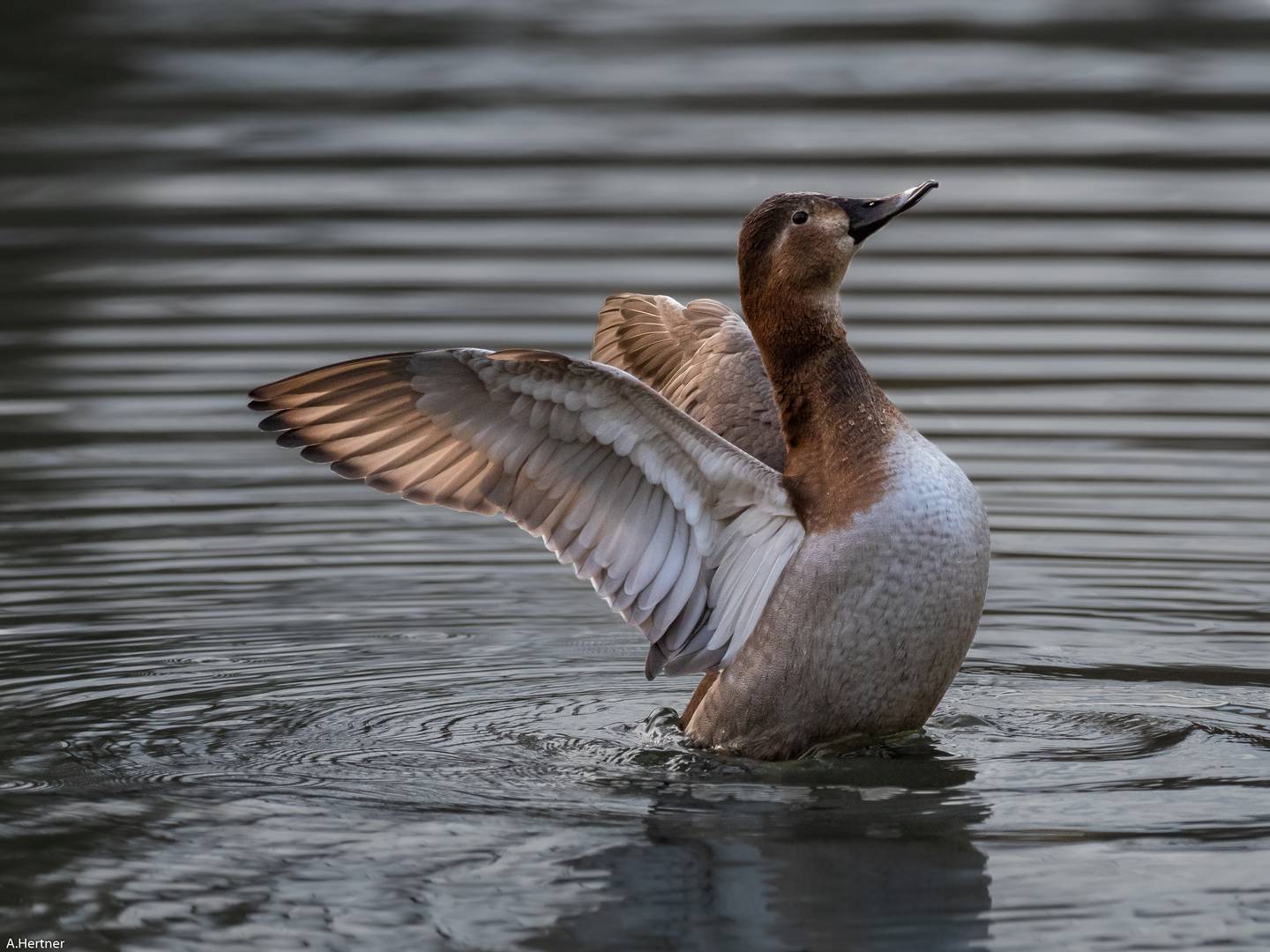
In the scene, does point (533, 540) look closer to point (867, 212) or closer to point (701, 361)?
point (701, 361)

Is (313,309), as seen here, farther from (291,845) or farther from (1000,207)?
(291,845)

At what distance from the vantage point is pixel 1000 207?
14.2 meters

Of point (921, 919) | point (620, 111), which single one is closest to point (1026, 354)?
point (620, 111)

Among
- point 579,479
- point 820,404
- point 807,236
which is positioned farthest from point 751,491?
point 807,236

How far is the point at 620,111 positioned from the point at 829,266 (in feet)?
30.1

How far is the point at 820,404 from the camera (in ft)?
23.2

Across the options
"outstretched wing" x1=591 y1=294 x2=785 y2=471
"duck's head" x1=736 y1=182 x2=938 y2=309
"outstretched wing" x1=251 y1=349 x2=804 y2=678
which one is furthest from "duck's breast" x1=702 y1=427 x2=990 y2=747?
"outstretched wing" x1=591 y1=294 x2=785 y2=471

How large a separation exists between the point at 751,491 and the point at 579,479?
1.81 ft

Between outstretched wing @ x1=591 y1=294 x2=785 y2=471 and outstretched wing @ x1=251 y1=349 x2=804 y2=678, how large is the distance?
46cm

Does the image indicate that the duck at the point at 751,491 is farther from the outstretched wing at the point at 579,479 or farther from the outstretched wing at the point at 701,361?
the outstretched wing at the point at 701,361

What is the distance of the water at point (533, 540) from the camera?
19.4ft

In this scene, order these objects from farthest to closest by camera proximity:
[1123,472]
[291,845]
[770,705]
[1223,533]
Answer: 1. [1123,472]
2. [1223,533]
3. [770,705]
4. [291,845]

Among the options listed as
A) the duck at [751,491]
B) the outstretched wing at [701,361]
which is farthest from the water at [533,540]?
the outstretched wing at [701,361]

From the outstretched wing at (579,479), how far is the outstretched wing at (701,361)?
461 mm
